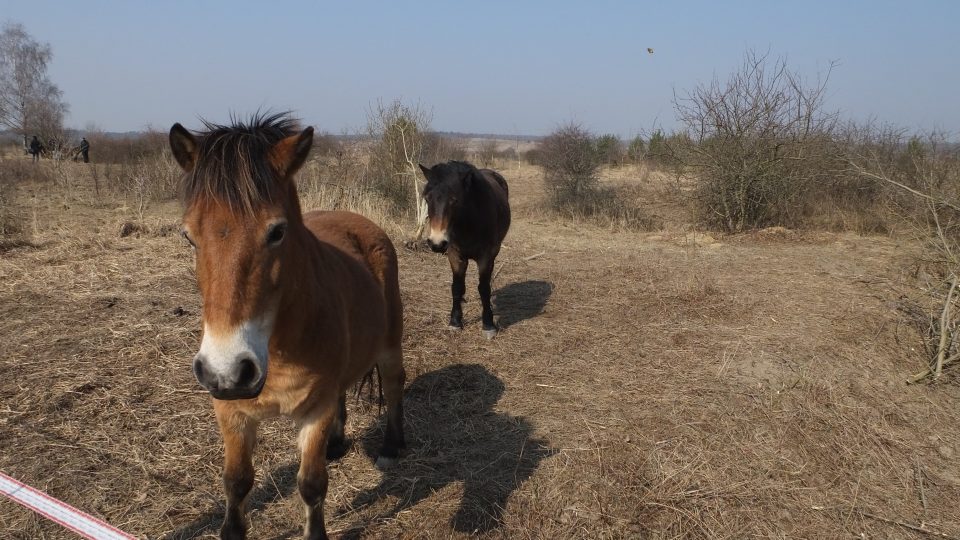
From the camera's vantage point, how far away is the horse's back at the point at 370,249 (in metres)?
3.39

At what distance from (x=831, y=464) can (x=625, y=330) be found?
253 cm

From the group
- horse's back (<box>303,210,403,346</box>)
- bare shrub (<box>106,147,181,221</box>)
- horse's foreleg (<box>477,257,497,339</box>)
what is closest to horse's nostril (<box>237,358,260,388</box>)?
horse's back (<box>303,210,403,346</box>)

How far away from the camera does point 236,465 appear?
237 cm

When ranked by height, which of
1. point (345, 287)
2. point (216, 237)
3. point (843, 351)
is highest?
point (216, 237)

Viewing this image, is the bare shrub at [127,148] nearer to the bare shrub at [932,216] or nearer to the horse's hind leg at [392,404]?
the horse's hind leg at [392,404]

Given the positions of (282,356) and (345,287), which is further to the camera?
(345,287)

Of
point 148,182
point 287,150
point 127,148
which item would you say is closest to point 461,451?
point 287,150

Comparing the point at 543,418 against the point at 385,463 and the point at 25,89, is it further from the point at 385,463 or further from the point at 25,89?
the point at 25,89

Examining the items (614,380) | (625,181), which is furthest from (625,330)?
(625,181)

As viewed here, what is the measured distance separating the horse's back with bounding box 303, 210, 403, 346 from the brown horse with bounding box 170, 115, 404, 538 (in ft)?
0.89

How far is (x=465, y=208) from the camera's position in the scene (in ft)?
19.8

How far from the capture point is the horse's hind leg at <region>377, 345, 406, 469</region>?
3451 mm

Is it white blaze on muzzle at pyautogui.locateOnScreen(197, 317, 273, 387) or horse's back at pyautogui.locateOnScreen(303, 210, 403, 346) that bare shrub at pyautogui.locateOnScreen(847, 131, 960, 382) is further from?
white blaze on muzzle at pyautogui.locateOnScreen(197, 317, 273, 387)

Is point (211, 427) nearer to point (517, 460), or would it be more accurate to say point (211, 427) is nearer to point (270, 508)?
point (270, 508)
